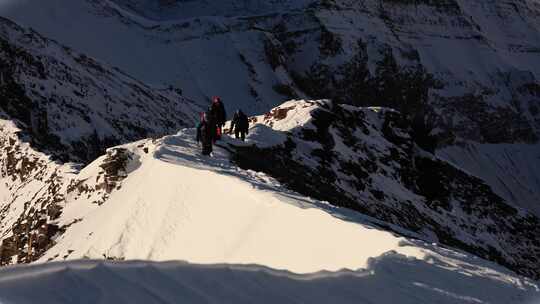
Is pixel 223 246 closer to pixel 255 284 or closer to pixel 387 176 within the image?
pixel 255 284

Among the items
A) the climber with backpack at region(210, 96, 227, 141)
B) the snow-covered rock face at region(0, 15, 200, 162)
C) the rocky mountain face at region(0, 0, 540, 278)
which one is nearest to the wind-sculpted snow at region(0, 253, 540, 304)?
the rocky mountain face at region(0, 0, 540, 278)

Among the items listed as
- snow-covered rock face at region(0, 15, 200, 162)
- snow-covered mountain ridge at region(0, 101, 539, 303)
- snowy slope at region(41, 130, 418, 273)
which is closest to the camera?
snow-covered mountain ridge at region(0, 101, 539, 303)

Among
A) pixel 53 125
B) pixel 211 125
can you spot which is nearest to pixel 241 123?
pixel 211 125

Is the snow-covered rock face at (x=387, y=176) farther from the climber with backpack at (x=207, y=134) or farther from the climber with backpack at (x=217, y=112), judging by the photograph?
the climber with backpack at (x=217, y=112)

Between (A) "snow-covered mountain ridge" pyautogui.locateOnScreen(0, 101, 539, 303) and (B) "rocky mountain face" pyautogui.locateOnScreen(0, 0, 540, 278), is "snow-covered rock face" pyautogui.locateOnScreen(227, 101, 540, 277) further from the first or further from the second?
(A) "snow-covered mountain ridge" pyautogui.locateOnScreen(0, 101, 539, 303)

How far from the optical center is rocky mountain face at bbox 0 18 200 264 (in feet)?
90.0

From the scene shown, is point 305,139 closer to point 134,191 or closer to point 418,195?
point 418,195

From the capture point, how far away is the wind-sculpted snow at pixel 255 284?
7.52m

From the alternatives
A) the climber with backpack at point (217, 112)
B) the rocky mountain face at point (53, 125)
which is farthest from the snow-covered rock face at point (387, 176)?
the rocky mountain face at point (53, 125)

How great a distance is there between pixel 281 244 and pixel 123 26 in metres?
136

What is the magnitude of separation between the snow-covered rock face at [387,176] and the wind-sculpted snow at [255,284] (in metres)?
13.8

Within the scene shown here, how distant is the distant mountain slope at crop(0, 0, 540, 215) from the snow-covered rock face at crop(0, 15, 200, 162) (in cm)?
5011

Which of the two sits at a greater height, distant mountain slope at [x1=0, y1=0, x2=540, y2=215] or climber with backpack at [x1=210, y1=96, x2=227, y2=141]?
climber with backpack at [x1=210, y1=96, x2=227, y2=141]

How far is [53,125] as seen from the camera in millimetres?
52312
